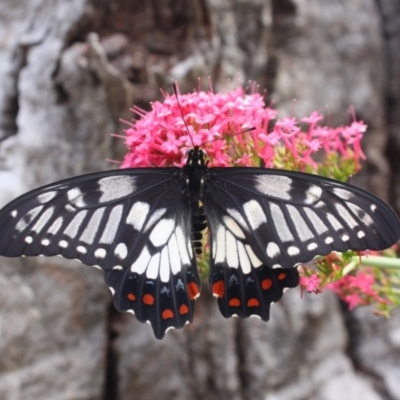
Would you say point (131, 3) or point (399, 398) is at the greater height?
point (131, 3)

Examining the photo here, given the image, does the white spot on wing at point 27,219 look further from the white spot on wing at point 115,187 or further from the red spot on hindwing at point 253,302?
the red spot on hindwing at point 253,302

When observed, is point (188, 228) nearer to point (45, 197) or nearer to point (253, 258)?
point (253, 258)

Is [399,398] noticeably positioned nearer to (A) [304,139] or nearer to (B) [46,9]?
(A) [304,139]

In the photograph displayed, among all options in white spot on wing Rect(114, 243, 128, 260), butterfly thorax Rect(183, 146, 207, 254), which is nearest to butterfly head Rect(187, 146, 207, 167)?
butterfly thorax Rect(183, 146, 207, 254)

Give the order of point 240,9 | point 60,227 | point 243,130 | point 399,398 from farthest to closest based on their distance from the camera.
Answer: point 399,398 → point 240,9 → point 243,130 → point 60,227

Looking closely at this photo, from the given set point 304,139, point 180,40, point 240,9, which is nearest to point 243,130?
point 304,139

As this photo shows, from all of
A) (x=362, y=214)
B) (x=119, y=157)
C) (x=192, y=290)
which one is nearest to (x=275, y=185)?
(x=362, y=214)

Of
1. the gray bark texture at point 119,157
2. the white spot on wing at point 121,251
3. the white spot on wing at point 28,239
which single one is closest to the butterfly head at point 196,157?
the white spot on wing at point 121,251
